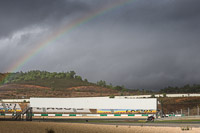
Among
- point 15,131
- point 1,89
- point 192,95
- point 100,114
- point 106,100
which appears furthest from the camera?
point 1,89

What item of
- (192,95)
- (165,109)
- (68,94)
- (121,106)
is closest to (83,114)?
(121,106)

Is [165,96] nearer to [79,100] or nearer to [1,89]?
[79,100]

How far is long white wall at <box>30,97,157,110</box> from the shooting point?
301 ft

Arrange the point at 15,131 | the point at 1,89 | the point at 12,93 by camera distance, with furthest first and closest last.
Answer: the point at 1,89
the point at 12,93
the point at 15,131

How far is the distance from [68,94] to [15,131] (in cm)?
11172

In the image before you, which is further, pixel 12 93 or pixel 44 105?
pixel 12 93

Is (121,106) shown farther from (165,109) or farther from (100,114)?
(165,109)

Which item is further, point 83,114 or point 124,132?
point 83,114

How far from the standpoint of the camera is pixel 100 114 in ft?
295

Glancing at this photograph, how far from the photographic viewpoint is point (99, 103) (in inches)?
3834

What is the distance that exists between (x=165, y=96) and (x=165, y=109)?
1497cm

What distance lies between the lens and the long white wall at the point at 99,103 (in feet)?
301

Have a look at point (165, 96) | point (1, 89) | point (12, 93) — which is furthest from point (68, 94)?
point (165, 96)

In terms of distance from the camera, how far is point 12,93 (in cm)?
14250
